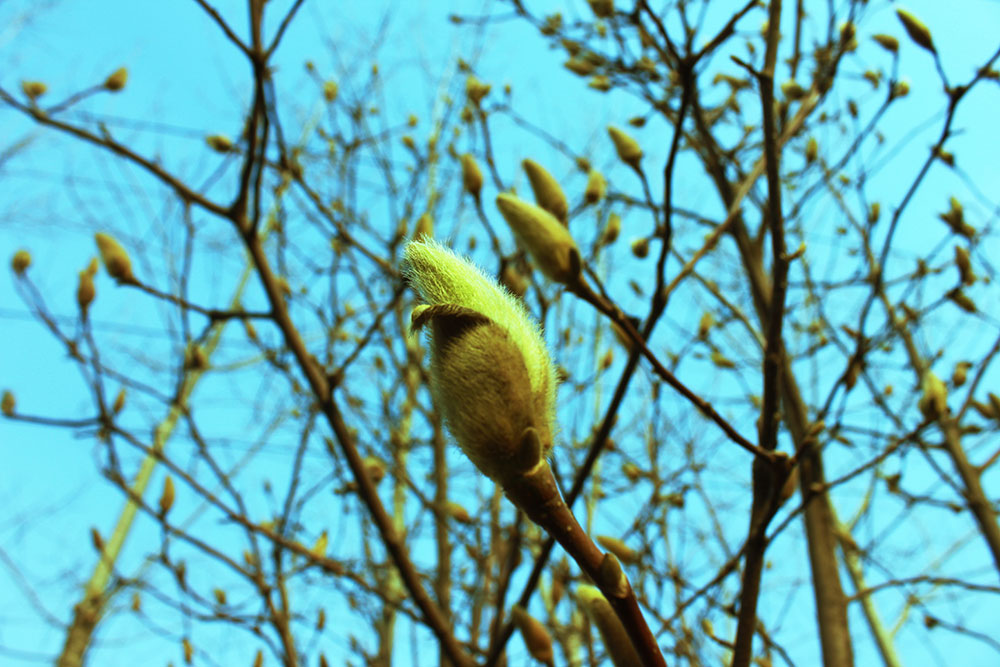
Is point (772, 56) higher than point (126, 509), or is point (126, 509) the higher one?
point (126, 509)

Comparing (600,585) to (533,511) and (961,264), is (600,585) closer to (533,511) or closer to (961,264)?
(533,511)

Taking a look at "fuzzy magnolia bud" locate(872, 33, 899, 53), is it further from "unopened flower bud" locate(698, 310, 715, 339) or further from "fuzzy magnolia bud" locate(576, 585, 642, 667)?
"fuzzy magnolia bud" locate(576, 585, 642, 667)

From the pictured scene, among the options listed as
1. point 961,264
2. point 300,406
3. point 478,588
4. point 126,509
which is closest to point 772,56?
point 961,264

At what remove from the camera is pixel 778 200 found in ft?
2.27

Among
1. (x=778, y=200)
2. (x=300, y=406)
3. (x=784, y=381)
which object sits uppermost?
(x=300, y=406)

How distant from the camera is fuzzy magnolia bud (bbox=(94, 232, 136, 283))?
1071 millimetres

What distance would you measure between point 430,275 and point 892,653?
73.6 inches

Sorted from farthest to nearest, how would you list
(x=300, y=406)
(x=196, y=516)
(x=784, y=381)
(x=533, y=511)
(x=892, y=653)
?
1. (x=196, y=516)
2. (x=300, y=406)
3. (x=892, y=653)
4. (x=784, y=381)
5. (x=533, y=511)

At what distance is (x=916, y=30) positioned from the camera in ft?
3.36


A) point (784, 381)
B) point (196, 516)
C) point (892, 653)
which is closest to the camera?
point (784, 381)

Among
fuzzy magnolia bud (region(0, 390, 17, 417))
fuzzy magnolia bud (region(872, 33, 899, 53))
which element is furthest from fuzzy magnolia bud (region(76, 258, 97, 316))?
fuzzy magnolia bud (region(872, 33, 899, 53))

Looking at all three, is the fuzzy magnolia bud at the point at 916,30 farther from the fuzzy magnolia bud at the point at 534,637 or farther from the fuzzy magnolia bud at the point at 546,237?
the fuzzy magnolia bud at the point at 534,637

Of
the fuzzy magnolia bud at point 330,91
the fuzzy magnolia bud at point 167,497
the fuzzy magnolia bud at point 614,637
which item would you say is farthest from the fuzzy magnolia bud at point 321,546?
the fuzzy magnolia bud at point 330,91

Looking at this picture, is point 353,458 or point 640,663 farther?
point 353,458
